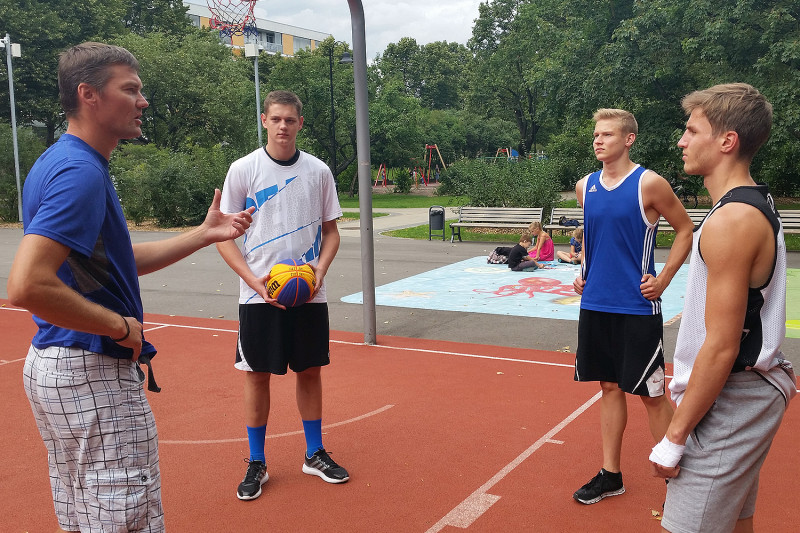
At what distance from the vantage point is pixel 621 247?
4.27m

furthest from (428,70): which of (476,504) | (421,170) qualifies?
(476,504)

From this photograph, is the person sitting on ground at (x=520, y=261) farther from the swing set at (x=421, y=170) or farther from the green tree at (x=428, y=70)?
the green tree at (x=428, y=70)

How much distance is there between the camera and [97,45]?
257 cm

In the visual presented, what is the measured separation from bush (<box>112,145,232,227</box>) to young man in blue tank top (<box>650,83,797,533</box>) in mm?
24391

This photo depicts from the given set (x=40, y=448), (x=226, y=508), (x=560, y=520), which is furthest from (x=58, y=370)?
(x=40, y=448)

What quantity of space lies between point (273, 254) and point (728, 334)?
2.84 metres

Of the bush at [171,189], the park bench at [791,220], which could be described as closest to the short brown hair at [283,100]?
the park bench at [791,220]

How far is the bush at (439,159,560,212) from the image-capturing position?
22.1 m

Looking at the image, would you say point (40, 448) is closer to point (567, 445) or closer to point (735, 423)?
point (567, 445)

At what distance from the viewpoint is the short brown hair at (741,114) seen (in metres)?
2.40

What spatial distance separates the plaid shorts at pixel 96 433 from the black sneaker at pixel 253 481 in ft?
6.16

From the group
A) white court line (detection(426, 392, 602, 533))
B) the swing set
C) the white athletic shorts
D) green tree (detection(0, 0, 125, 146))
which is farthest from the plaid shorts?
the swing set

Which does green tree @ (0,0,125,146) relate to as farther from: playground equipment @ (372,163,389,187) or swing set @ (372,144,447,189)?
swing set @ (372,144,447,189)

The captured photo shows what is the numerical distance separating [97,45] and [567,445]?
399 centimetres
